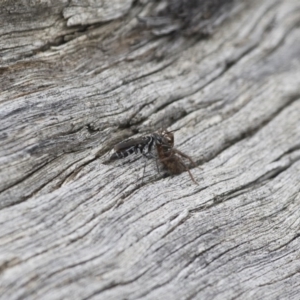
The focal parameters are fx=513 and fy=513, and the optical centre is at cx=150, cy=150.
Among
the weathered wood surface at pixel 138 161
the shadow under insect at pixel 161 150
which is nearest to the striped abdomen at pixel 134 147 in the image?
the shadow under insect at pixel 161 150

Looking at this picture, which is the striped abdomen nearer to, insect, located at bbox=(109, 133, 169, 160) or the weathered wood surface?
insect, located at bbox=(109, 133, 169, 160)

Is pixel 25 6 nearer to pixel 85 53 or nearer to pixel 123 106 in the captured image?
pixel 85 53

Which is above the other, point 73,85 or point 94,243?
point 73,85

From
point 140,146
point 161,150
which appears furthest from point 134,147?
point 161,150

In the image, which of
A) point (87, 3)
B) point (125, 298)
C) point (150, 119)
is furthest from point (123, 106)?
point (125, 298)

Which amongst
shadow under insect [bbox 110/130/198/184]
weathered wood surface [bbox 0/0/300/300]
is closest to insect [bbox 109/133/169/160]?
shadow under insect [bbox 110/130/198/184]

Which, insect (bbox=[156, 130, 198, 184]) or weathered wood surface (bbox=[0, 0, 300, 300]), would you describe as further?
insect (bbox=[156, 130, 198, 184])
